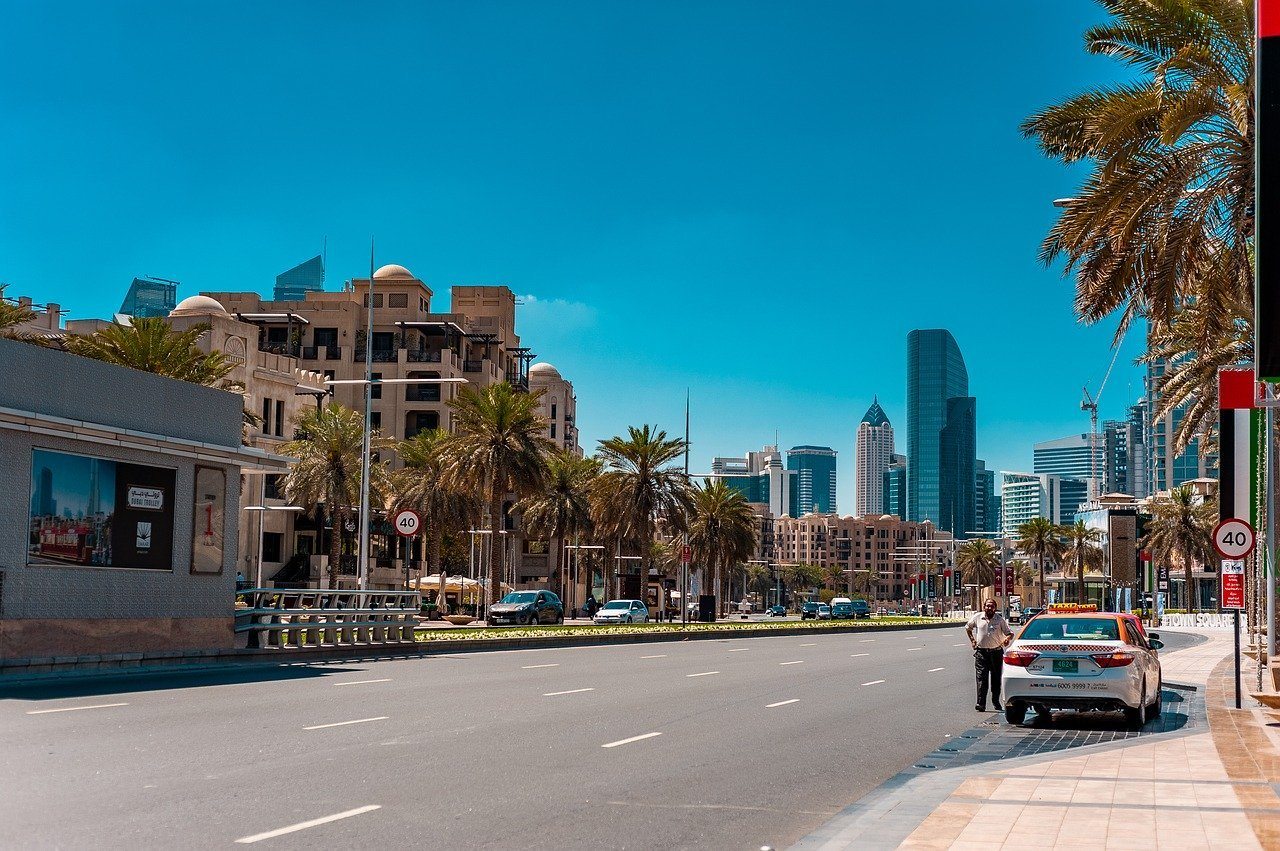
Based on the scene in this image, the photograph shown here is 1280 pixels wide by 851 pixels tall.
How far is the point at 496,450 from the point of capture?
57281 millimetres

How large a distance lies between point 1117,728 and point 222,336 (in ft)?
205

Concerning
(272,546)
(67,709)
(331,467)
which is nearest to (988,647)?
(67,709)

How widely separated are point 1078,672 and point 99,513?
1765 cm

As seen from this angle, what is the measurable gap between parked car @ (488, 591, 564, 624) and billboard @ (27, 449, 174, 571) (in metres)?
29.3

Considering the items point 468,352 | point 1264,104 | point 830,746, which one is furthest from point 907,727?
point 468,352

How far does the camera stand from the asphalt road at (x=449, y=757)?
898cm

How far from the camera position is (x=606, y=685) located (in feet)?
73.9

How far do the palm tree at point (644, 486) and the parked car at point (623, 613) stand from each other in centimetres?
321

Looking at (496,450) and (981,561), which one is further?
(981,561)

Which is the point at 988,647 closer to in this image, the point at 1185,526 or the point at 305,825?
the point at 305,825

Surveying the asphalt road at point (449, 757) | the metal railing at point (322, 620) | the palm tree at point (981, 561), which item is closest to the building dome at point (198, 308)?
the metal railing at point (322, 620)

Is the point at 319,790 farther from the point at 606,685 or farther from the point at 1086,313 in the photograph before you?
the point at 1086,313

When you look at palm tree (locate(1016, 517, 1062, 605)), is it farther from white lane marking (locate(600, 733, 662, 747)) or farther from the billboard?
white lane marking (locate(600, 733, 662, 747))

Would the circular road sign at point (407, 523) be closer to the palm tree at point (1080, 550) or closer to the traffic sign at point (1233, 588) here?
the traffic sign at point (1233, 588)
